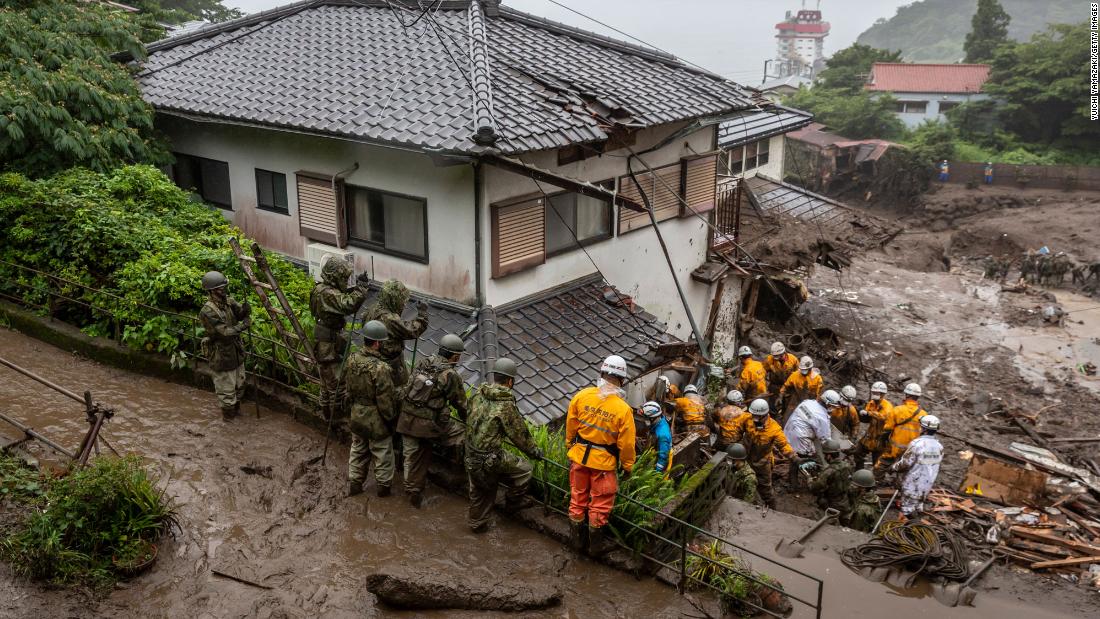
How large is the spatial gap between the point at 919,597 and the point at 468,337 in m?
6.51

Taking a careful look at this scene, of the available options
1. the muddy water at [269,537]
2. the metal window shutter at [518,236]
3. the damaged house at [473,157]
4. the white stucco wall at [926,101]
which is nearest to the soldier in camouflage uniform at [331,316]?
the muddy water at [269,537]

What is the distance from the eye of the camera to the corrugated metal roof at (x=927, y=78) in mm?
52500

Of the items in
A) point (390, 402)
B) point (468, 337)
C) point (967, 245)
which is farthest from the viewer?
point (967, 245)

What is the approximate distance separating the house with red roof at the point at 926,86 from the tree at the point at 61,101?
49.1m

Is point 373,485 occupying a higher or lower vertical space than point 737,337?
higher

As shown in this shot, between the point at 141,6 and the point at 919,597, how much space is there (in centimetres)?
2397

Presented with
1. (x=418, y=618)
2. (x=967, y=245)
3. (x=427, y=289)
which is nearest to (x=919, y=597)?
(x=418, y=618)

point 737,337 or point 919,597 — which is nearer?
point 919,597

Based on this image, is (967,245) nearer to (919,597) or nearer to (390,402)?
(919,597)

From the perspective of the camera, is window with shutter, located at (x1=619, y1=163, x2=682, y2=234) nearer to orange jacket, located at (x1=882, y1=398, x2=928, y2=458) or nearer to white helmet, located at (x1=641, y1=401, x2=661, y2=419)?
white helmet, located at (x1=641, y1=401, x2=661, y2=419)

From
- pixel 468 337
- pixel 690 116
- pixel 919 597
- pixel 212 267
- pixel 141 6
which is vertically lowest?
pixel 919 597

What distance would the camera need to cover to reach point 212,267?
473 inches

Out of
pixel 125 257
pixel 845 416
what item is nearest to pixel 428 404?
pixel 125 257

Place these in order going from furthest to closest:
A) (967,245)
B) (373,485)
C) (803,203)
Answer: (967,245) → (803,203) → (373,485)
